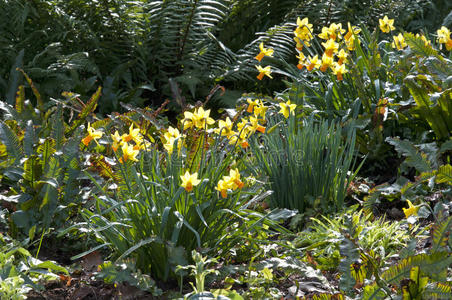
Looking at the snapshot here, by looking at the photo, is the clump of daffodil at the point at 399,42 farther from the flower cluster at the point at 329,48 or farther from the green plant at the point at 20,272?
the green plant at the point at 20,272

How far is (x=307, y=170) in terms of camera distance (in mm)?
2580

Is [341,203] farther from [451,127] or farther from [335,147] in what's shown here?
[451,127]

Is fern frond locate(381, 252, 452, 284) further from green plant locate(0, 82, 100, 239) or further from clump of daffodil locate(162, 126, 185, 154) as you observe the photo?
green plant locate(0, 82, 100, 239)

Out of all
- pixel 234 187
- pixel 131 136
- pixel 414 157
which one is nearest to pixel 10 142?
pixel 131 136

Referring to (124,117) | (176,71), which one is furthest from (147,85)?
(124,117)

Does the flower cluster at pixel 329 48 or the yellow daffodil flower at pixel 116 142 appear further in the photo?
the flower cluster at pixel 329 48

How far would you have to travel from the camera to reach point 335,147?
2535 mm

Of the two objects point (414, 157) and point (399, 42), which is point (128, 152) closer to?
point (414, 157)

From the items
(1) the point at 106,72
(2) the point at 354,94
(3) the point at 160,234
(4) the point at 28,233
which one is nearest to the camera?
(3) the point at 160,234

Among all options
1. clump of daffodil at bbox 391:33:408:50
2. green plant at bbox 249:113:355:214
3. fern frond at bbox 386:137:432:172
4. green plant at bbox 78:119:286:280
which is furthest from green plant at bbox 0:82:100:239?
clump of daffodil at bbox 391:33:408:50

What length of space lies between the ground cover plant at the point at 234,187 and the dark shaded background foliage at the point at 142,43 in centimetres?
3

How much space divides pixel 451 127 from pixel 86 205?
5.92 ft

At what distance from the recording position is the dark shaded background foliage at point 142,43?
4.15 m

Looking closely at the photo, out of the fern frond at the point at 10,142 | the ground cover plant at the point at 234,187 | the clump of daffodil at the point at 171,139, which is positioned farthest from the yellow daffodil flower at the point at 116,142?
the fern frond at the point at 10,142
